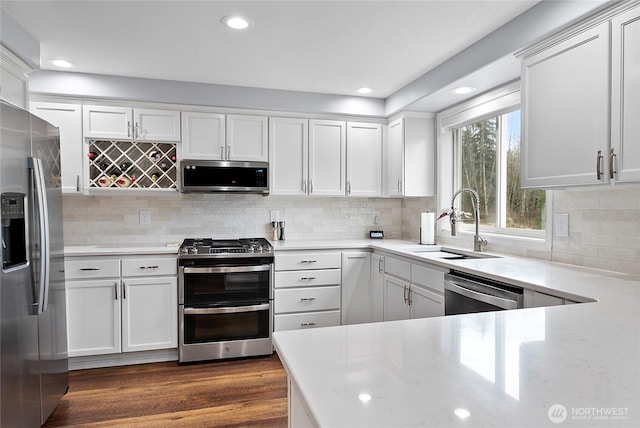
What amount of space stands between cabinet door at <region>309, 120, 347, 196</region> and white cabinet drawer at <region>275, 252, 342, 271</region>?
637 millimetres

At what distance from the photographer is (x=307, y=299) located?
133 inches

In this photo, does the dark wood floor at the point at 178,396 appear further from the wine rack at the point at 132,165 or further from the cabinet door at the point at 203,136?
the cabinet door at the point at 203,136

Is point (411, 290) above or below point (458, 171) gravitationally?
below

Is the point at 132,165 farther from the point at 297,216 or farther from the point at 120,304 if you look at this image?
the point at 297,216

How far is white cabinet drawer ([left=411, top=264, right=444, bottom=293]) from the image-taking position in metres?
2.49

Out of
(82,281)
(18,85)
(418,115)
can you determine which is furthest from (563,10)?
(82,281)

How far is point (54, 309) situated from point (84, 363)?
100 cm

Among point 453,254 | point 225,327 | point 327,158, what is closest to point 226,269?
point 225,327

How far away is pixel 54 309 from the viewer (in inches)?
87.7

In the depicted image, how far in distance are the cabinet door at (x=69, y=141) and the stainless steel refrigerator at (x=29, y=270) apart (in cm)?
94

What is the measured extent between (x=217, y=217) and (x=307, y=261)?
102 centimetres

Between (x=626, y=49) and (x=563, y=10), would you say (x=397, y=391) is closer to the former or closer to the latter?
(x=626, y=49)

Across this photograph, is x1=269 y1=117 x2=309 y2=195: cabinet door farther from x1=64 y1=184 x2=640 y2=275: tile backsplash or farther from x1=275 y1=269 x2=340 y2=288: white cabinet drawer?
x1=275 y1=269 x2=340 y2=288: white cabinet drawer

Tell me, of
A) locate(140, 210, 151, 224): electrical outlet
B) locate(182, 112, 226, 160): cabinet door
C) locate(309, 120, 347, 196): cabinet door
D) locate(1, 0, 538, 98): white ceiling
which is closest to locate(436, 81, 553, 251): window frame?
locate(1, 0, 538, 98): white ceiling
